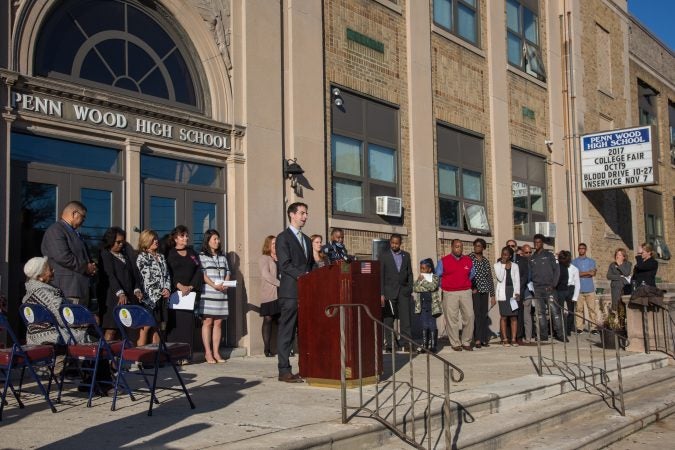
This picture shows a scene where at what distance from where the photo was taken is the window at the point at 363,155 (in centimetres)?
1396

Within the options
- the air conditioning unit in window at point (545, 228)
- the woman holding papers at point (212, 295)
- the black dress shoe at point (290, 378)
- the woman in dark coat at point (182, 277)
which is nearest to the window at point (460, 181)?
the air conditioning unit in window at point (545, 228)

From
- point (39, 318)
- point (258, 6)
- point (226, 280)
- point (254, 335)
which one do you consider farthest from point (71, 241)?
point (258, 6)

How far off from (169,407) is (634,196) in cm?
2144

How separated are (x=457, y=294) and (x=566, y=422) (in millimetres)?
5175

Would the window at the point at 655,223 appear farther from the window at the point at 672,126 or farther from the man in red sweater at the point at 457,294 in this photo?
the man in red sweater at the point at 457,294

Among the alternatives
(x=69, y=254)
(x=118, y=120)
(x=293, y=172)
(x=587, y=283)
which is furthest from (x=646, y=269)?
(x=69, y=254)

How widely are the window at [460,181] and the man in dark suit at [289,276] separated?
8.47m

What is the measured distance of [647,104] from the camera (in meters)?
28.0

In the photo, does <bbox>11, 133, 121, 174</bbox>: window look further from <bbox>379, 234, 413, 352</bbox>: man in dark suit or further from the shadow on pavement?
<bbox>379, 234, 413, 352</bbox>: man in dark suit

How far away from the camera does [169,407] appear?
682 cm

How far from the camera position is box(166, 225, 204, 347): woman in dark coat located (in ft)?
32.9

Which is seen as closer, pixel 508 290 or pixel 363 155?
pixel 508 290

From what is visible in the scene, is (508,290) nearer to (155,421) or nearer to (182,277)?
(182,277)

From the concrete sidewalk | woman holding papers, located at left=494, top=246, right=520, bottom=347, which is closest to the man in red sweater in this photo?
woman holding papers, located at left=494, top=246, right=520, bottom=347
